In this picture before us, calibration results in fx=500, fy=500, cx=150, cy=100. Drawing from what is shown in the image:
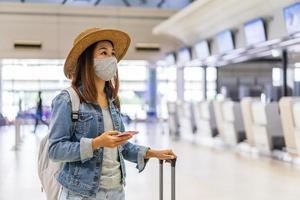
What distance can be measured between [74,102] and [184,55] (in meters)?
16.9

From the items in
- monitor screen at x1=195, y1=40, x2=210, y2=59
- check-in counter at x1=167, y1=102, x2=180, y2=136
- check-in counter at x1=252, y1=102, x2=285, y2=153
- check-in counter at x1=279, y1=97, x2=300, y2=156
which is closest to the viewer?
check-in counter at x1=279, y1=97, x2=300, y2=156

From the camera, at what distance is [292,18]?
407 inches

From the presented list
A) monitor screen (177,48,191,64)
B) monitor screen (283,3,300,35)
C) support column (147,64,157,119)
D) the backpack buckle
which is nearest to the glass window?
monitor screen (177,48,191,64)

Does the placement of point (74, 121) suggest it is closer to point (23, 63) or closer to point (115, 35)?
point (115, 35)

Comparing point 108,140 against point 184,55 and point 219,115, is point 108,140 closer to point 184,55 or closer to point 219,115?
point 219,115

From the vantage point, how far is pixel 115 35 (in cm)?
239

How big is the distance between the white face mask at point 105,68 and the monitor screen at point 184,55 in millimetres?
16393

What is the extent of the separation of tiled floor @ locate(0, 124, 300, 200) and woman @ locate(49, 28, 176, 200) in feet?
12.3

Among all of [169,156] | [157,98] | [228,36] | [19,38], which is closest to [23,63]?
[19,38]

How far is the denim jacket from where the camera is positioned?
2.12 metres

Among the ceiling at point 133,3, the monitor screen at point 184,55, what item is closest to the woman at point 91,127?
the monitor screen at point 184,55

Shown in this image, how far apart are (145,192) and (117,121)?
4.14 m

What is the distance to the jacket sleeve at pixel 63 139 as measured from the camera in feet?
6.92

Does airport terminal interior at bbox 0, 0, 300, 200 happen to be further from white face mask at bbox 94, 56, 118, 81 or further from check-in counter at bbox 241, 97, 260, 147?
white face mask at bbox 94, 56, 118, 81
